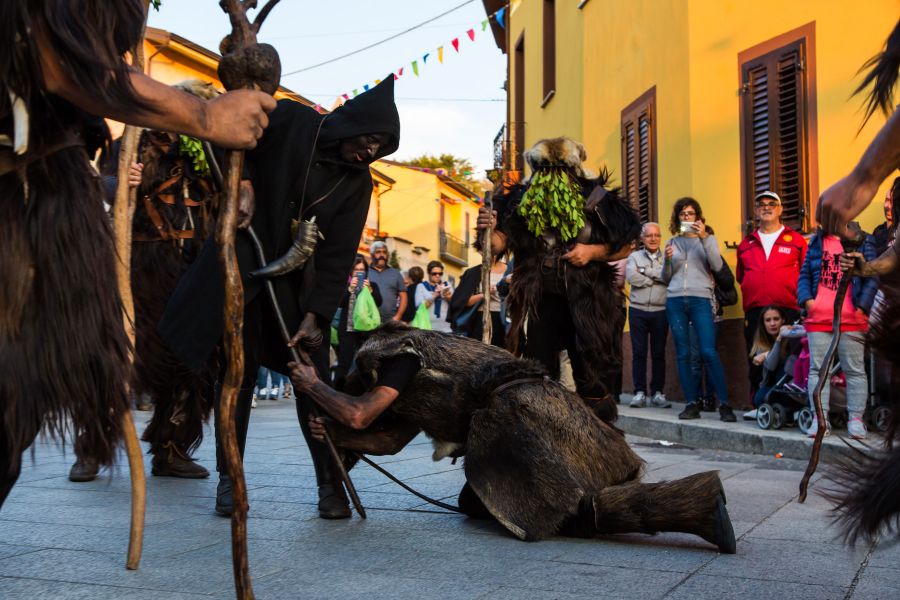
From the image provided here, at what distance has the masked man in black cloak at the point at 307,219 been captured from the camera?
14.9ft

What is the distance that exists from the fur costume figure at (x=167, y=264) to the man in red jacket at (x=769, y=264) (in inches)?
235

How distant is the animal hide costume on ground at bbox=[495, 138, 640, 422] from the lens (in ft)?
20.8

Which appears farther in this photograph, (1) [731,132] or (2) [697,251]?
(1) [731,132]

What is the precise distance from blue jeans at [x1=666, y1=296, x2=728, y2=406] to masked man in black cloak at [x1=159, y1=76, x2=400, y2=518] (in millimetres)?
6140

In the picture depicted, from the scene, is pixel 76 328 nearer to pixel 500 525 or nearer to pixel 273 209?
pixel 273 209

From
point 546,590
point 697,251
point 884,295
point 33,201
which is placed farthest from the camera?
point 697,251

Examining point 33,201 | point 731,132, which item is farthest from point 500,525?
point 731,132

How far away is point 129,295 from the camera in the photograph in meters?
3.62

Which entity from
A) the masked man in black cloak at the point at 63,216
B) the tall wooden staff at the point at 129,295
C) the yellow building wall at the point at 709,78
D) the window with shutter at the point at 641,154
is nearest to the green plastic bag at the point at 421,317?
the window with shutter at the point at 641,154

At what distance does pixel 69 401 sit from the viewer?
2703 mm

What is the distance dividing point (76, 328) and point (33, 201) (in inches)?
13.2

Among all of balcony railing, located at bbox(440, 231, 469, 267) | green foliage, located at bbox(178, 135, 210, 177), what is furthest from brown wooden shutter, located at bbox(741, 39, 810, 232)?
balcony railing, located at bbox(440, 231, 469, 267)

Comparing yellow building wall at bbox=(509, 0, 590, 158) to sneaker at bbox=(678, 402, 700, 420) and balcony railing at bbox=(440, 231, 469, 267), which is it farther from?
balcony railing at bbox=(440, 231, 469, 267)

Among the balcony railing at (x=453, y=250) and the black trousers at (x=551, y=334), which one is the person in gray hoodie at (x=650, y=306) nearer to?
the black trousers at (x=551, y=334)
